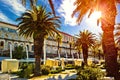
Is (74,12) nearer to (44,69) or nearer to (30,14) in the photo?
(30,14)

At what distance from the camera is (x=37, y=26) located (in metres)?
29.8

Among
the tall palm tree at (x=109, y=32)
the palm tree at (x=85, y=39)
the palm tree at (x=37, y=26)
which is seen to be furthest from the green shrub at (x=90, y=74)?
the palm tree at (x=85, y=39)

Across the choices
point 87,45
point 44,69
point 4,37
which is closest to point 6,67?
point 44,69

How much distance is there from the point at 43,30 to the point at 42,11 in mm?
2597

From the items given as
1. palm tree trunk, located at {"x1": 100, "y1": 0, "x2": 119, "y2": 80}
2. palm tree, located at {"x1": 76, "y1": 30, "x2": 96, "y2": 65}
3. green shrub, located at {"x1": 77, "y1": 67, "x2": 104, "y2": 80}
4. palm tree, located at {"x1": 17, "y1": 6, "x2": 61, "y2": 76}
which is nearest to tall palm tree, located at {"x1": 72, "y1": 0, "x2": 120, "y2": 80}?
palm tree trunk, located at {"x1": 100, "y1": 0, "x2": 119, "y2": 80}

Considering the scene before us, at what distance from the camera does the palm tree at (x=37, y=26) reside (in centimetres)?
2981

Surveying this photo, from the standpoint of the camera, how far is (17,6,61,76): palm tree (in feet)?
97.8

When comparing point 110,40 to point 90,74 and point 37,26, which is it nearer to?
point 90,74

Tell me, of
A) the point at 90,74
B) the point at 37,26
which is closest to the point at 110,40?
the point at 90,74

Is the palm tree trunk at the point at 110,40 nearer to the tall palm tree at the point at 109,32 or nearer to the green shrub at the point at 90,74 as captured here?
the tall palm tree at the point at 109,32

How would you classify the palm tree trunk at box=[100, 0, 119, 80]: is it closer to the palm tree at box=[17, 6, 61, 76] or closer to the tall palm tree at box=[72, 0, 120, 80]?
the tall palm tree at box=[72, 0, 120, 80]

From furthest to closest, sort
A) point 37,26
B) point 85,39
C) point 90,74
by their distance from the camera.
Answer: point 85,39 → point 37,26 → point 90,74

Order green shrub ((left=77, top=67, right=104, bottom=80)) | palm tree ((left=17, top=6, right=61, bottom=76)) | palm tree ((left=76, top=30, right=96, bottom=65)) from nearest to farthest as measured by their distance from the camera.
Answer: green shrub ((left=77, top=67, right=104, bottom=80)) < palm tree ((left=17, top=6, right=61, bottom=76)) < palm tree ((left=76, top=30, right=96, bottom=65))

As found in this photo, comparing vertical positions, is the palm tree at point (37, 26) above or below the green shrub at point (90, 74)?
above
